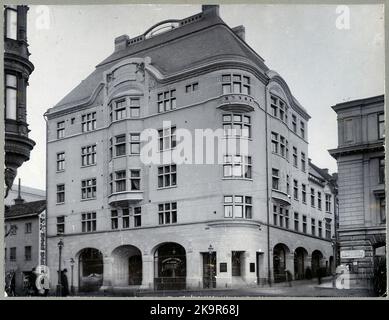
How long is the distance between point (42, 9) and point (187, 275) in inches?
152

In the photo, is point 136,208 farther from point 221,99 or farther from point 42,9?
point 42,9

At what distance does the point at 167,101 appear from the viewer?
30.0ft

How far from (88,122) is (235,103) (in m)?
2.08

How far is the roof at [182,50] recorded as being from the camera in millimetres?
8891

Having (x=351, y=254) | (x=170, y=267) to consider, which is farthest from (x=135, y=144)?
(x=351, y=254)

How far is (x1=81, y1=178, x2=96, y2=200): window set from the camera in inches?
370

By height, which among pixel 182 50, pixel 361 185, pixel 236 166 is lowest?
pixel 361 185

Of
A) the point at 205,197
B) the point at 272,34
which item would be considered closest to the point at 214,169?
the point at 205,197

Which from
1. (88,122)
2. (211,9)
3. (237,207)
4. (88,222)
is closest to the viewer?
(211,9)

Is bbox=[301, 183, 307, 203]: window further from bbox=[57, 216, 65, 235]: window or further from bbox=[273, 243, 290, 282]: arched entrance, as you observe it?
bbox=[57, 216, 65, 235]: window

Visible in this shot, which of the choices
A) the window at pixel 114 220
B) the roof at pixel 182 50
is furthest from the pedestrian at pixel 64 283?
the roof at pixel 182 50

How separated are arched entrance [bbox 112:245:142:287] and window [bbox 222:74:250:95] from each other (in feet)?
7.96

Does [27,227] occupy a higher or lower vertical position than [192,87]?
lower

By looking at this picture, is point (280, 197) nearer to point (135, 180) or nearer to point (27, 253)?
point (135, 180)
